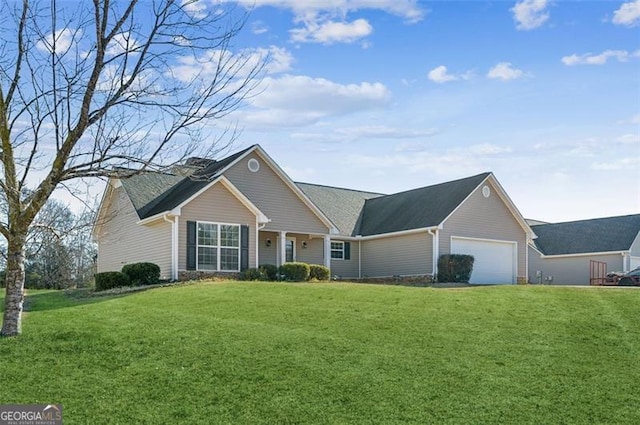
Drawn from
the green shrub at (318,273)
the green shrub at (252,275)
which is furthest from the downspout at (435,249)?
the green shrub at (252,275)

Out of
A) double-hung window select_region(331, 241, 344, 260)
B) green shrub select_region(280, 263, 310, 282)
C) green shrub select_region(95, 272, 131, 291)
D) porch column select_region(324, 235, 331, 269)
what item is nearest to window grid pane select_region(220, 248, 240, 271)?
green shrub select_region(280, 263, 310, 282)

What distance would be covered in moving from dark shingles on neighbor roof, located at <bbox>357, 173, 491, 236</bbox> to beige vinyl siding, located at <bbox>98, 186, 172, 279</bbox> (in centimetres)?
1118

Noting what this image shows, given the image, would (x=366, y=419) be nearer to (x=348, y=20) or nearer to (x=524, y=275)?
(x=348, y=20)

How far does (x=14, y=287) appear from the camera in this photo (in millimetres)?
12367

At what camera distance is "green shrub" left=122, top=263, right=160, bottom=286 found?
23.2 metres

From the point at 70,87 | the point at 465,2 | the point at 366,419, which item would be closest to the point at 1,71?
the point at 70,87

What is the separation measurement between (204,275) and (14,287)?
12.2 metres

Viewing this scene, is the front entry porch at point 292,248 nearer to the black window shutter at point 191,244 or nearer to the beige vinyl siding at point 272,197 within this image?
the beige vinyl siding at point 272,197

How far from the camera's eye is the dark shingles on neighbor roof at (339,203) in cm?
3350

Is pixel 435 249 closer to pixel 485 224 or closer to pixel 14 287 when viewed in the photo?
pixel 485 224

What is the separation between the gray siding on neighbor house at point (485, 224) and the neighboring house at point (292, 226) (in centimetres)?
5

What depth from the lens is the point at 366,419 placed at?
346 inches

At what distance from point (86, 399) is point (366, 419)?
12.4ft

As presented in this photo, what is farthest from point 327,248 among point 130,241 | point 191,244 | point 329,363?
point 329,363
